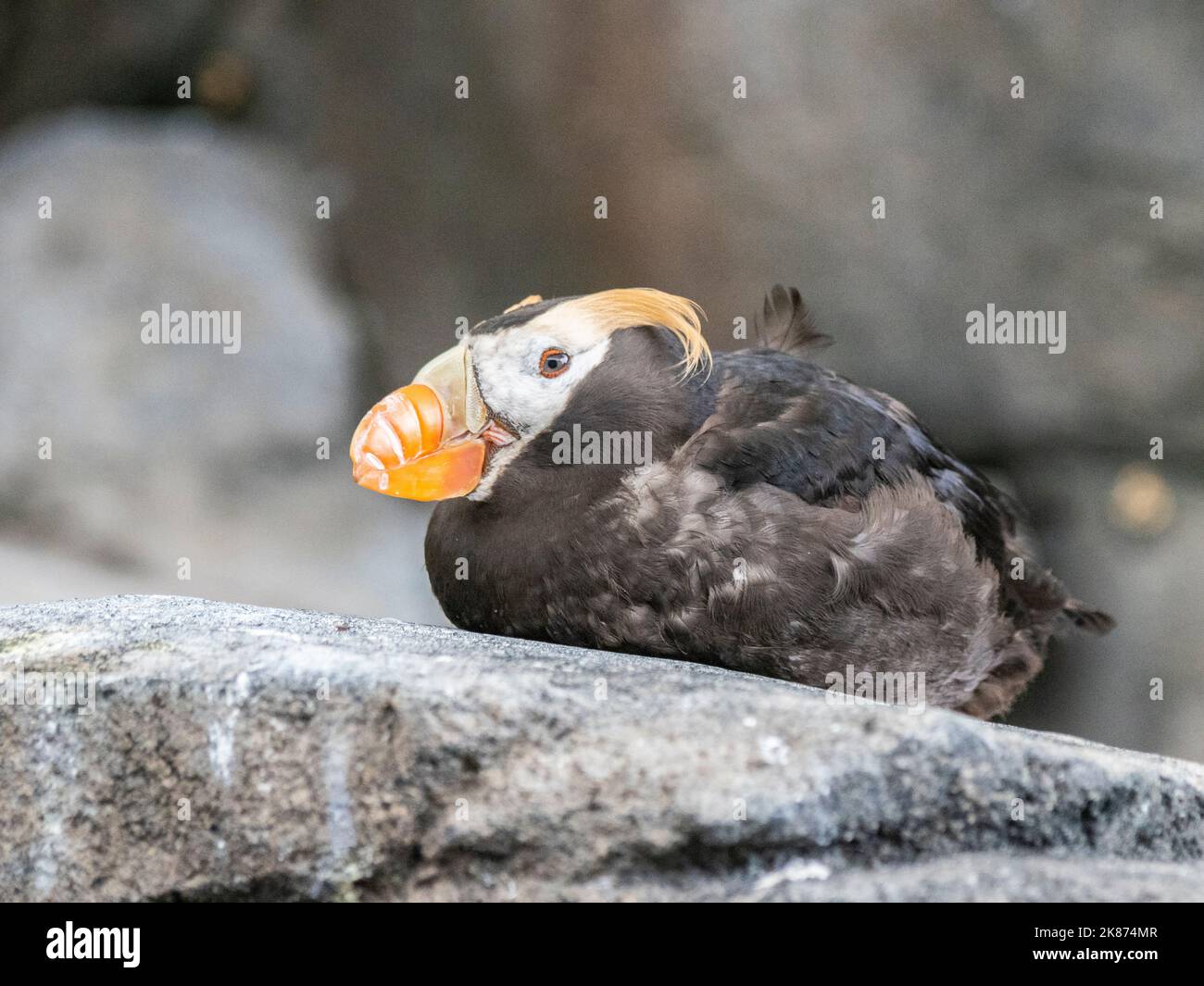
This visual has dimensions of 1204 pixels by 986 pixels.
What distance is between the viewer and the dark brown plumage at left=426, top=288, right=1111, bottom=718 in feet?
9.76

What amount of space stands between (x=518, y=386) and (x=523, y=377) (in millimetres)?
27

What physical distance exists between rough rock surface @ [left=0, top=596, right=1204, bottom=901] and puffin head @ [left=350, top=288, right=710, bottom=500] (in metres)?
0.62

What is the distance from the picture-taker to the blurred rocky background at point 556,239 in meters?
5.66

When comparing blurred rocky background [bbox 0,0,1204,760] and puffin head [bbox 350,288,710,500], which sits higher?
blurred rocky background [bbox 0,0,1204,760]

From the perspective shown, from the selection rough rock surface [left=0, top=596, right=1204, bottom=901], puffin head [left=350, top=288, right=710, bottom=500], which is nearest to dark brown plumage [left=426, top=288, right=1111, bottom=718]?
puffin head [left=350, top=288, right=710, bottom=500]

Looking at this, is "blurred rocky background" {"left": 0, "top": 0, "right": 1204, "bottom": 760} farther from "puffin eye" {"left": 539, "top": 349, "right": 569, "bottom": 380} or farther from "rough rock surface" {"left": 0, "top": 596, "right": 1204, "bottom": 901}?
"rough rock surface" {"left": 0, "top": 596, "right": 1204, "bottom": 901}

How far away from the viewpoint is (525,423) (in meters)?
3.11

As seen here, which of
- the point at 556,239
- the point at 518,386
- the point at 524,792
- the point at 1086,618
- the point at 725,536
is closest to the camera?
the point at 524,792

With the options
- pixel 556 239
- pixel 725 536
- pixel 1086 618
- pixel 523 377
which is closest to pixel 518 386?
pixel 523 377

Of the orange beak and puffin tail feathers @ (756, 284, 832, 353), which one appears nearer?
the orange beak

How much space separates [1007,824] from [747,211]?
4.17m

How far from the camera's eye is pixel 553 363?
314 cm

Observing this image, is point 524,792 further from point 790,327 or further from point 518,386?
point 790,327
